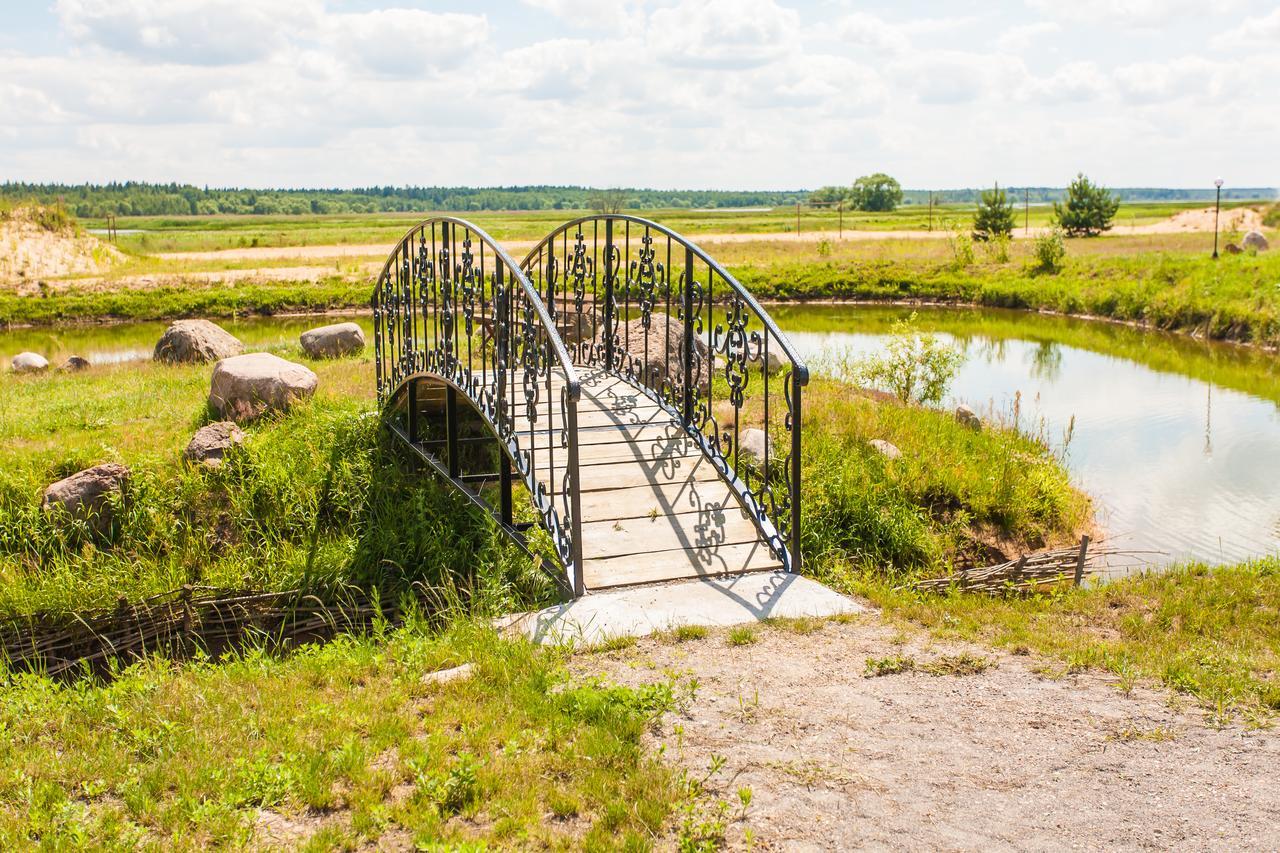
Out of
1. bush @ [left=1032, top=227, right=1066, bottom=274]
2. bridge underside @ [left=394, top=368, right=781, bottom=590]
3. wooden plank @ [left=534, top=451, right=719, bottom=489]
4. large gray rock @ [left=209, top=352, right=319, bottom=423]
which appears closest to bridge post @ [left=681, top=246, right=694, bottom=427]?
bridge underside @ [left=394, top=368, right=781, bottom=590]

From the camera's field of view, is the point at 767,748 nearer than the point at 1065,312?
Yes

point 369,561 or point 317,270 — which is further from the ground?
point 317,270

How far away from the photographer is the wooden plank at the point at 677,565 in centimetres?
676

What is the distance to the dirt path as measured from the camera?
3906 mm

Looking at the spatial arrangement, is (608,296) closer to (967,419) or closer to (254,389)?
(254,389)

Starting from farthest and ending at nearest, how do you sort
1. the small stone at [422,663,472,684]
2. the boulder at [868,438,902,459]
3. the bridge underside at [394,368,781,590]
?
the boulder at [868,438,902,459] < the bridge underside at [394,368,781,590] < the small stone at [422,663,472,684]

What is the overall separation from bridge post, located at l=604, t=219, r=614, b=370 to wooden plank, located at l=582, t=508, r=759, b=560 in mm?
2630

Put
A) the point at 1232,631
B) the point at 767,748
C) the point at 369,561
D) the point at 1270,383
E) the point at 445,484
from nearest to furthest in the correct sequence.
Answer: the point at 767,748, the point at 1232,631, the point at 369,561, the point at 445,484, the point at 1270,383

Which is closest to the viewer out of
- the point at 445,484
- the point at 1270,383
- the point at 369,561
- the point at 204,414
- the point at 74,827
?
the point at 74,827

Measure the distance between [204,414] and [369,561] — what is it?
3.86 meters

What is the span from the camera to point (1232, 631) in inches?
243

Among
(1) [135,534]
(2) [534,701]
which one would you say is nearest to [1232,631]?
(2) [534,701]

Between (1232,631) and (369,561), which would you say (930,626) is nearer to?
(1232,631)

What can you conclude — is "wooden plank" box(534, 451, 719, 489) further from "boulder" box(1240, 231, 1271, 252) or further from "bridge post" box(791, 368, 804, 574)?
"boulder" box(1240, 231, 1271, 252)
